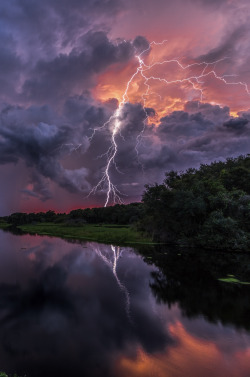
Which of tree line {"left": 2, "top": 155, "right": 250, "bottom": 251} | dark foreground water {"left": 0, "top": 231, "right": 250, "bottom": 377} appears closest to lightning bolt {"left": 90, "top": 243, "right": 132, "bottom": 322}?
dark foreground water {"left": 0, "top": 231, "right": 250, "bottom": 377}

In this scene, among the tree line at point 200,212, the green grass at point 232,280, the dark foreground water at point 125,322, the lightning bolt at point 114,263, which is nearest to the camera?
the dark foreground water at point 125,322

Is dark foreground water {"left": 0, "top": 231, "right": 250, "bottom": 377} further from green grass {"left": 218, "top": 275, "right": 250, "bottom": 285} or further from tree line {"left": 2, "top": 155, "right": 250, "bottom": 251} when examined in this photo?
tree line {"left": 2, "top": 155, "right": 250, "bottom": 251}

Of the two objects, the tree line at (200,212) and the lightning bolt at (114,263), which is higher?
the tree line at (200,212)

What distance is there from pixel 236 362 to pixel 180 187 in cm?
4173

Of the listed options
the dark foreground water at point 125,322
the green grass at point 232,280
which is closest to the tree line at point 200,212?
the dark foreground water at point 125,322

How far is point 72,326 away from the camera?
552 inches

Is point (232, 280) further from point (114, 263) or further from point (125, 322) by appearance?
point (114, 263)

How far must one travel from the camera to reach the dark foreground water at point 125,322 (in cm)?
1025

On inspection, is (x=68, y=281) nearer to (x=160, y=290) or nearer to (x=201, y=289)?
(x=160, y=290)

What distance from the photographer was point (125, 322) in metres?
14.3

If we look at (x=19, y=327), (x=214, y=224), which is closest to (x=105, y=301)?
(x=19, y=327)

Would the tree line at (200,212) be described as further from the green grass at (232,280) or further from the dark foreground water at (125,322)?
the green grass at (232,280)

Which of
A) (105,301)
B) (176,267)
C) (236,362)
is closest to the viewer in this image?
(236,362)

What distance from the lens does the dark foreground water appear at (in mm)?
10250
